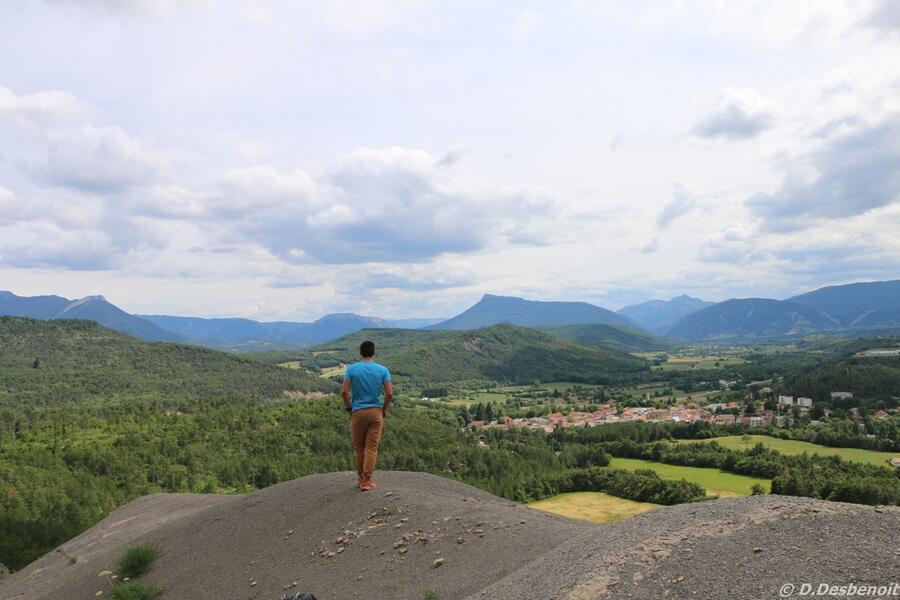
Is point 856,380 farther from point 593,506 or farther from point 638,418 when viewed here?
point 593,506

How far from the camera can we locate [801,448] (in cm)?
8669

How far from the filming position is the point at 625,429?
373ft

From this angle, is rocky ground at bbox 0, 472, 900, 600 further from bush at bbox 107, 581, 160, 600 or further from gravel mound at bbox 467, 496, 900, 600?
bush at bbox 107, 581, 160, 600

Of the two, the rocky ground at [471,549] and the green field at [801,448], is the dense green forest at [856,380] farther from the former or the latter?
the rocky ground at [471,549]

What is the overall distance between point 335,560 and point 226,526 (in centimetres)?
537

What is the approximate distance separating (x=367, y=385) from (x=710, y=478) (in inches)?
2820

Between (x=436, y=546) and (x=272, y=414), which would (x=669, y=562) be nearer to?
(x=436, y=546)

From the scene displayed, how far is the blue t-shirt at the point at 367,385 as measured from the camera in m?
13.6

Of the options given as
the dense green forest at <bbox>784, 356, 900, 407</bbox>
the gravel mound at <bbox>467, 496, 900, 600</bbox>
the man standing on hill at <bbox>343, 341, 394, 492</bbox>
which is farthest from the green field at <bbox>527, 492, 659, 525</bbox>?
the dense green forest at <bbox>784, 356, 900, 407</bbox>

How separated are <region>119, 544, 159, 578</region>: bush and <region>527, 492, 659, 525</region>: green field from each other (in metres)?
38.5

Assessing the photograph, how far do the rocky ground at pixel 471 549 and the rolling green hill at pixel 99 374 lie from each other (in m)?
142

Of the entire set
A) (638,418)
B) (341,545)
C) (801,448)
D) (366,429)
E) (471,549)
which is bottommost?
A: (638,418)

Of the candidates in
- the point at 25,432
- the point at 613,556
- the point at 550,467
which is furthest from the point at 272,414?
the point at 613,556

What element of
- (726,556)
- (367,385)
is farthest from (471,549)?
(726,556)
